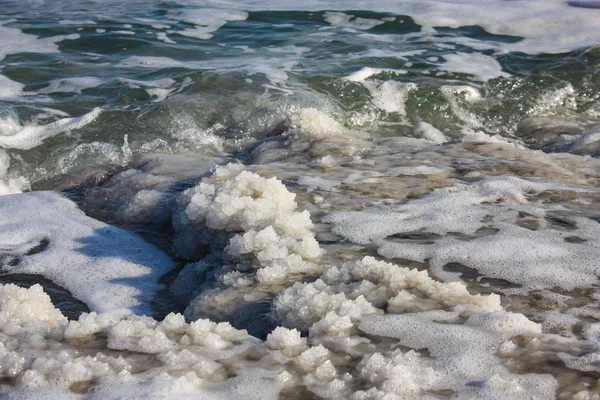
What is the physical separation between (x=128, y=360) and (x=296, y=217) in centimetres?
143

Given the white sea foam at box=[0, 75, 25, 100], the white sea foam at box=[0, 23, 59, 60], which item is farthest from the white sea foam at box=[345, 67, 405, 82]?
the white sea foam at box=[0, 23, 59, 60]

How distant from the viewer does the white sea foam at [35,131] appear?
668cm

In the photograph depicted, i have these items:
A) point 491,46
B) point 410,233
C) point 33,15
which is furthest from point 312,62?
point 410,233

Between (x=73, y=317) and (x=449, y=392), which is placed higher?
(x=449, y=392)

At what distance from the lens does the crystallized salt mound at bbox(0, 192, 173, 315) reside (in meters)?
3.90

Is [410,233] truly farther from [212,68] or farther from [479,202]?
[212,68]

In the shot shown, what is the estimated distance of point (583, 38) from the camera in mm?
10188

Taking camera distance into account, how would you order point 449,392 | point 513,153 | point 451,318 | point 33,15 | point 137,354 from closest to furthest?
point 449,392 → point 137,354 → point 451,318 → point 513,153 → point 33,15

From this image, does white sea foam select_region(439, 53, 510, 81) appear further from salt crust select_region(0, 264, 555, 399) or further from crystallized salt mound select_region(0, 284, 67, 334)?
crystallized salt mound select_region(0, 284, 67, 334)

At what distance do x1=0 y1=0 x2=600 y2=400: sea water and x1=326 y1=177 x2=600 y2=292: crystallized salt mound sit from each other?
0.01 meters

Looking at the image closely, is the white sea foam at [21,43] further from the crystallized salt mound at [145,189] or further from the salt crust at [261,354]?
the salt crust at [261,354]

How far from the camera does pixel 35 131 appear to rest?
6.96 meters

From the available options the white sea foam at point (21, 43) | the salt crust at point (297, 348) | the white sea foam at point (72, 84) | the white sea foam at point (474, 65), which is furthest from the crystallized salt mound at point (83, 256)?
the white sea foam at point (474, 65)

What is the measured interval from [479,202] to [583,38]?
273 inches
